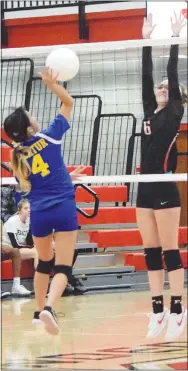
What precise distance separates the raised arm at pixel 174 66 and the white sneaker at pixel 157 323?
3.51 ft

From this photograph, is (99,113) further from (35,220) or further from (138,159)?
(35,220)

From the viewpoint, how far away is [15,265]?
641 cm

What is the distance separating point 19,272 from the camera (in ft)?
21.3

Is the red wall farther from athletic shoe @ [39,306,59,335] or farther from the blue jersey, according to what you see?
athletic shoe @ [39,306,59,335]

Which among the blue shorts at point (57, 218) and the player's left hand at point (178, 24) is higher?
the player's left hand at point (178, 24)

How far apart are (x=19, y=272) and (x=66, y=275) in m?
0.96

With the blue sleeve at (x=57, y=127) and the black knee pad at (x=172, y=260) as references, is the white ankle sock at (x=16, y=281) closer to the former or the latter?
the black knee pad at (x=172, y=260)

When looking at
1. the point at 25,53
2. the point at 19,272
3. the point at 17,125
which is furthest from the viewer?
the point at 19,272

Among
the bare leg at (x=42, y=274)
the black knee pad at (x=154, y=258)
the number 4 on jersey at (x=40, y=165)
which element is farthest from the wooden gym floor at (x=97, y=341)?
the number 4 on jersey at (x=40, y=165)

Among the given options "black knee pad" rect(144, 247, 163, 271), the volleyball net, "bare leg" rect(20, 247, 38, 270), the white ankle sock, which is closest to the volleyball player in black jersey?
"black knee pad" rect(144, 247, 163, 271)

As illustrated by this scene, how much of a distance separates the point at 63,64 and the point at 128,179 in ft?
2.16

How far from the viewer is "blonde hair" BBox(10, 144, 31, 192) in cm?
554

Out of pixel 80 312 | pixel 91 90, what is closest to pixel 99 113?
pixel 91 90

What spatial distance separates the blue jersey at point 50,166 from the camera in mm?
5520
